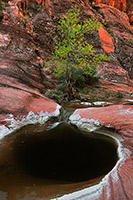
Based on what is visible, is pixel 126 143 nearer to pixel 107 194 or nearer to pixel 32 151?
pixel 107 194

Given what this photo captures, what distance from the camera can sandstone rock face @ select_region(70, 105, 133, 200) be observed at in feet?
6.24

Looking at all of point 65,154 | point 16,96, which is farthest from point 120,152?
point 16,96

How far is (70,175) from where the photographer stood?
2.63 meters

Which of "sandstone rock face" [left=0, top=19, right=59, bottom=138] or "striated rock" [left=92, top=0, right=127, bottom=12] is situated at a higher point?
"striated rock" [left=92, top=0, right=127, bottom=12]

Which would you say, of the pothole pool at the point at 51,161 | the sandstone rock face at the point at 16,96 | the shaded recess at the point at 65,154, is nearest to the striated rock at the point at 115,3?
the sandstone rock face at the point at 16,96

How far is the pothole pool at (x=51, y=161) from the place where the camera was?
7.32ft

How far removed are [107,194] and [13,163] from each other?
2.13 m

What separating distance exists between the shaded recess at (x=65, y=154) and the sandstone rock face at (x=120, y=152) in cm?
28

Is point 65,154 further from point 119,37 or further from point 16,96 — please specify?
point 119,37

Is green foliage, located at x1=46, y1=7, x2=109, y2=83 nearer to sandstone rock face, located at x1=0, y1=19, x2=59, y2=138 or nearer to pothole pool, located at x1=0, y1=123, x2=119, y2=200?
sandstone rock face, located at x1=0, y1=19, x2=59, y2=138

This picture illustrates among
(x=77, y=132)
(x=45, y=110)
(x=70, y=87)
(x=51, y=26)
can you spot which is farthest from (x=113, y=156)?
(x=51, y=26)

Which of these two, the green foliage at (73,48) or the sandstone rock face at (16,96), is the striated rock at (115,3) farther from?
the sandstone rock face at (16,96)

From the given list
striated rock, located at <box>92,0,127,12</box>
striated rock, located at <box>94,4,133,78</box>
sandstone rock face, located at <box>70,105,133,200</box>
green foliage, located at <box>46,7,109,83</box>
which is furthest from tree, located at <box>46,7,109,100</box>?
striated rock, located at <box>92,0,127,12</box>

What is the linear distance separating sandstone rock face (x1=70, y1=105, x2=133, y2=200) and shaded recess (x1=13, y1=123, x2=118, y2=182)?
276mm
